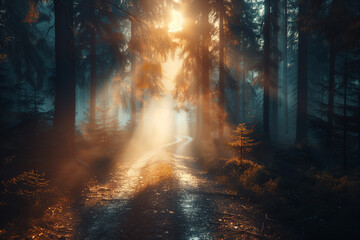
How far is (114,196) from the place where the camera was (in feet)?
19.6

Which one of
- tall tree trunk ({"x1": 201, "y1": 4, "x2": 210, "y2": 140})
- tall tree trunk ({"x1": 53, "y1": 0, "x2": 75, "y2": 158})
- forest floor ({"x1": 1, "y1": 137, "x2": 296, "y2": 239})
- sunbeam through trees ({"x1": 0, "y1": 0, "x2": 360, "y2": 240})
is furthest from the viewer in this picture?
tall tree trunk ({"x1": 201, "y1": 4, "x2": 210, "y2": 140})

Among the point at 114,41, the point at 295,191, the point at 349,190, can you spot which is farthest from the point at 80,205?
the point at 114,41

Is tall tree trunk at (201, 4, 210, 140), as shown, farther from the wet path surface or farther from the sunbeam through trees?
the wet path surface

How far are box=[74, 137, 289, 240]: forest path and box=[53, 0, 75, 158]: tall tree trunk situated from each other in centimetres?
301

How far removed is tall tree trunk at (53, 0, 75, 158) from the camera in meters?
8.32

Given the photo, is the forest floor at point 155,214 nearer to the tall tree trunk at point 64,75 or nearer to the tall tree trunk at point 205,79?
the tall tree trunk at point 64,75

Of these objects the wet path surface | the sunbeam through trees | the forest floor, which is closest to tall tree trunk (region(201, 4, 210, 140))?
the sunbeam through trees

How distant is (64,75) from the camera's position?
27.8 feet

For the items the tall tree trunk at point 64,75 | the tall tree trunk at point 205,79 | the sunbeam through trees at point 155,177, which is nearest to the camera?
the sunbeam through trees at point 155,177

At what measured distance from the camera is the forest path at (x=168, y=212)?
3.98 meters

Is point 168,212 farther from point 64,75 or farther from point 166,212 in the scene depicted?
point 64,75

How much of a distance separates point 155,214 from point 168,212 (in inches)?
→ 12.9

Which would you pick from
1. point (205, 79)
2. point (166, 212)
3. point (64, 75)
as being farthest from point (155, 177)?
point (205, 79)

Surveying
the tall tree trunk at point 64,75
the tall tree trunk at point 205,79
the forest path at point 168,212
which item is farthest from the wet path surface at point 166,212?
the tall tree trunk at point 205,79
